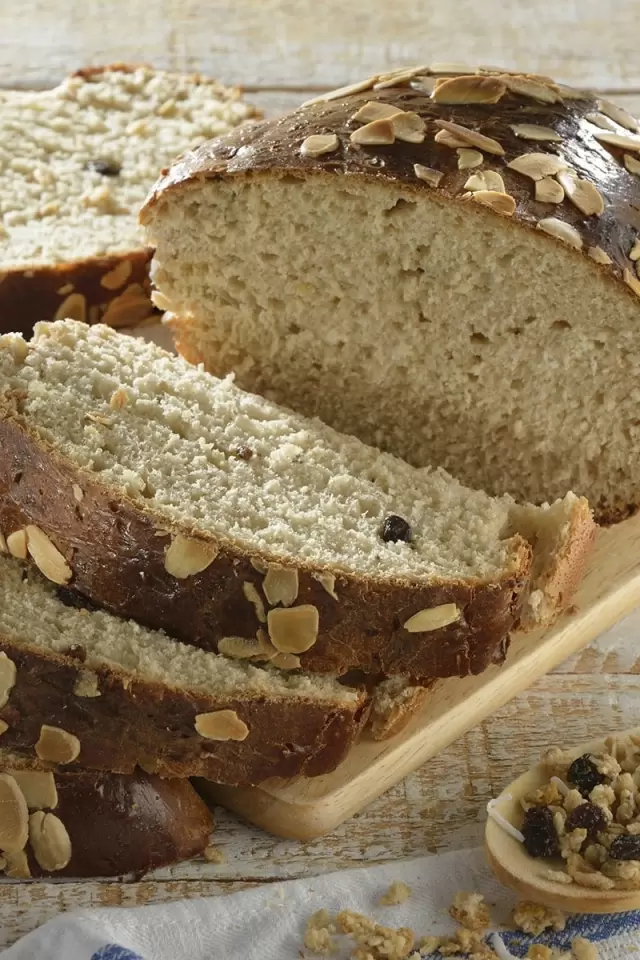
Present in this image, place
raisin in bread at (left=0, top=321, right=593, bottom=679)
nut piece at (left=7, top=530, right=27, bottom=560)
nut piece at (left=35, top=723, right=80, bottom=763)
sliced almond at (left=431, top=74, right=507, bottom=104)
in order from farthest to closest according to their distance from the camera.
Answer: sliced almond at (left=431, top=74, right=507, bottom=104) < nut piece at (left=7, top=530, right=27, bottom=560) < raisin in bread at (left=0, top=321, right=593, bottom=679) < nut piece at (left=35, top=723, right=80, bottom=763)

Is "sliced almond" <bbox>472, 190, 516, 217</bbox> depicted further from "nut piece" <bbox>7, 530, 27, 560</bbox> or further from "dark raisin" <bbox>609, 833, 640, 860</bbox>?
"dark raisin" <bbox>609, 833, 640, 860</bbox>

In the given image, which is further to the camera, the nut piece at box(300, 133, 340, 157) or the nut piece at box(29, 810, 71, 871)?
the nut piece at box(300, 133, 340, 157)

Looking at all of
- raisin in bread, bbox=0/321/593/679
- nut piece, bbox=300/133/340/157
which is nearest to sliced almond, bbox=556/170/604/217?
nut piece, bbox=300/133/340/157

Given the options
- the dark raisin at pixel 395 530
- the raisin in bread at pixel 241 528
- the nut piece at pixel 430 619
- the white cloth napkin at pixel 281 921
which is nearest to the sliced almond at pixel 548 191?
the raisin in bread at pixel 241 528

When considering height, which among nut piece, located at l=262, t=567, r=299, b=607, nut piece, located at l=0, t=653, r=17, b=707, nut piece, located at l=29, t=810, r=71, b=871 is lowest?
nut piece, located at l=29, t=810, r=71, b=871

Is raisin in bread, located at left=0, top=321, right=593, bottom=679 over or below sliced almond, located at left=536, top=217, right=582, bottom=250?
below

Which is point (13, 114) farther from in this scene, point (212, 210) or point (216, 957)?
point (216, 957)

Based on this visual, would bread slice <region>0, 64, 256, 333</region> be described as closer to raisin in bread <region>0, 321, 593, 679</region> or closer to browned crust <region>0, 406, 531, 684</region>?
raisin in bread <region>0, 321, 593, 679</region>

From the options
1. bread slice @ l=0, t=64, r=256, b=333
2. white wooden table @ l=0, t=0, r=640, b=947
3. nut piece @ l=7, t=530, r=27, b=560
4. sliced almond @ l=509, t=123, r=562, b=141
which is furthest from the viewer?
white wooden table @ l=0, t=0, r=640, b=947
